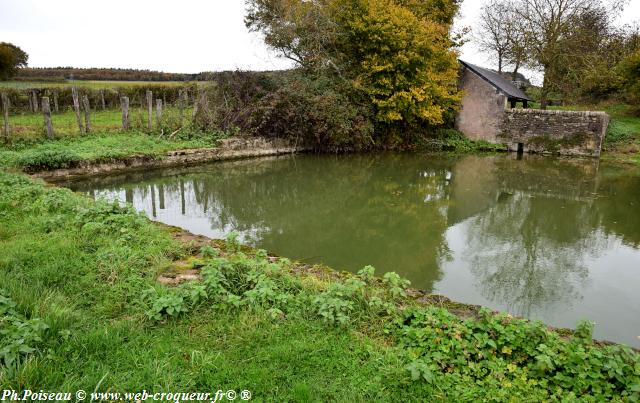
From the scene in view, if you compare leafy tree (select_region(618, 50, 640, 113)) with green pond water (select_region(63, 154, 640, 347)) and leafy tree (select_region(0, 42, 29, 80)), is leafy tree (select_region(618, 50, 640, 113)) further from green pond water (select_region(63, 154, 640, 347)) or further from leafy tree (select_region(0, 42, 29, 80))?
leafy tree (select_region(0, 42, 29, 80))

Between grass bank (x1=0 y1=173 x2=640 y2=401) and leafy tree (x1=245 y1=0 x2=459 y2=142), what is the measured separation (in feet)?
45.5

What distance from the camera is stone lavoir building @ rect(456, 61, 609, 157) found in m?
17.5

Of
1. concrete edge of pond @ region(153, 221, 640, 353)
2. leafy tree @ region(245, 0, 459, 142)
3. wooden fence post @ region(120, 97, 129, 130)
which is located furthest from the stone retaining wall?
concrete edge of pond @ region(153, 221, 640, 353)

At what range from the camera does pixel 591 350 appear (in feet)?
9.75

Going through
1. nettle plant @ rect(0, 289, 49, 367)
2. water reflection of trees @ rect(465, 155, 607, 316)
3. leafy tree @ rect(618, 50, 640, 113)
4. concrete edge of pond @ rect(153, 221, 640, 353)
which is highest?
leafy tree @ rect(618, 50, 640, 113)

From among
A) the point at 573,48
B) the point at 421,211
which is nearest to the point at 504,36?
the point at 573,48

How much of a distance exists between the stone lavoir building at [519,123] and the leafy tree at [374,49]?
2516mm

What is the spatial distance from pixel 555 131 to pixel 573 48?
6533 mm

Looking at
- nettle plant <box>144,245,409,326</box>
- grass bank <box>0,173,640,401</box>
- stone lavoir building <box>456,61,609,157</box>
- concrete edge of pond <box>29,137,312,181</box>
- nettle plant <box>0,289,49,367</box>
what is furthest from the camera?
stone lavoir building <box>456,61,609,157</box>

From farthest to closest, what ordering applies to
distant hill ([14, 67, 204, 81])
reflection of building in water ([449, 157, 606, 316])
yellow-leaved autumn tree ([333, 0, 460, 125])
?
distant hill ([14, 67, 204, 81]) → yellow-leaved autumn tree ([333, 0, 460, 125]) → reflection of building in water ([449, 157, 606, 316])

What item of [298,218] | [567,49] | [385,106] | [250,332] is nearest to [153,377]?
[250,332]

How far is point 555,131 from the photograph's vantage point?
1811cm

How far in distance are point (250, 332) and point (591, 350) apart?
8.31 feet

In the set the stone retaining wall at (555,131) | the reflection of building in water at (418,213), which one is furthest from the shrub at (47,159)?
the stone retaining wall at (555,131)
